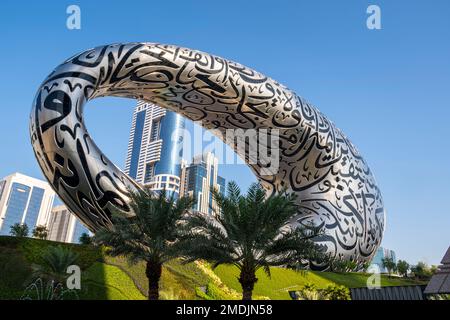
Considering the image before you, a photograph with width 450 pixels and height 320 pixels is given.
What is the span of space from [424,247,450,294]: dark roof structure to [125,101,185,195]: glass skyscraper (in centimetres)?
10032

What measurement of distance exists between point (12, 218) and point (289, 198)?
146289 millimetres

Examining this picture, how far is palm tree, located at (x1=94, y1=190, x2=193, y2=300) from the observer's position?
10.1 meters

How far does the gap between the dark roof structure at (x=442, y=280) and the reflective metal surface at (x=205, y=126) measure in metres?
8.82

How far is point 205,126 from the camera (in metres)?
19.7

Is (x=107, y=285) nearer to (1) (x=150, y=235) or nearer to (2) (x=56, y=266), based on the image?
(2) (x=56, y=266)

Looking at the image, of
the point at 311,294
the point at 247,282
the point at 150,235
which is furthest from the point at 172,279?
the point at 311,294

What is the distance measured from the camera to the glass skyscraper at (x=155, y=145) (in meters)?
116

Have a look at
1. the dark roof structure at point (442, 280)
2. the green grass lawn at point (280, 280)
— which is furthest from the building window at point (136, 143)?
the dark roof structure at point (442, 280)

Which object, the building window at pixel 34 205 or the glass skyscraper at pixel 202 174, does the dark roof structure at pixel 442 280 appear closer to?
the glass skyscraper at pixel 202 174

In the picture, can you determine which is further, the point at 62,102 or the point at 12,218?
the point at 12,218

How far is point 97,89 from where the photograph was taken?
49.2 feet

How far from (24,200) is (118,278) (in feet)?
443
